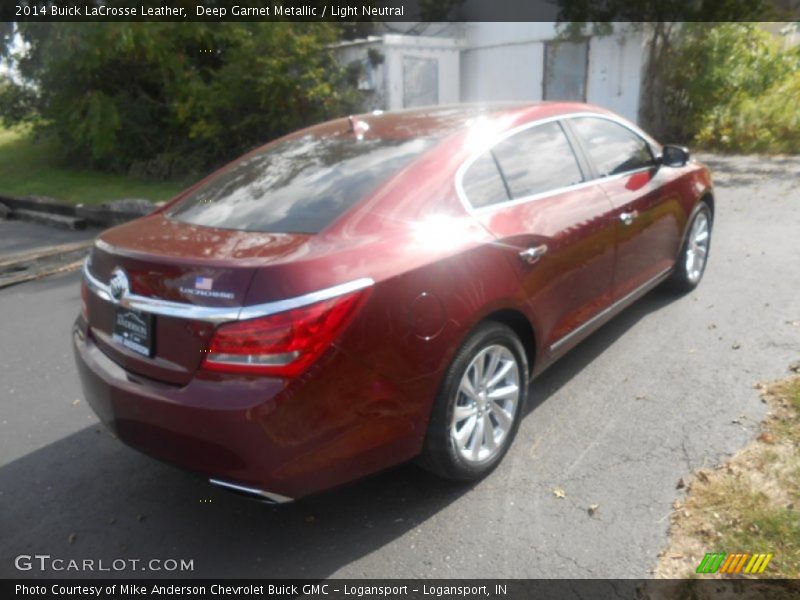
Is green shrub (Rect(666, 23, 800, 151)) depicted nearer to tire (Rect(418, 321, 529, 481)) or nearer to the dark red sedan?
the dark red sedan

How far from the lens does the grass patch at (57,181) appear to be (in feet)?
42.2

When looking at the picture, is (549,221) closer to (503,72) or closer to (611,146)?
(611,146)

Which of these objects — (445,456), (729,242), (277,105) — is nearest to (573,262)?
(445,456)

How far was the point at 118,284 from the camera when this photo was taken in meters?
2.93

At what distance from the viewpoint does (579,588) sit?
104 inches

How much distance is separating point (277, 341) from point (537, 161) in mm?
1997

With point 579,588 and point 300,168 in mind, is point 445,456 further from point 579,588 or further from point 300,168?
point 300,168

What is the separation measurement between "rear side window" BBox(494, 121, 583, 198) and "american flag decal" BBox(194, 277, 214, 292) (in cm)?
167

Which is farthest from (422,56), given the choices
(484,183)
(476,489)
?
(476,489)

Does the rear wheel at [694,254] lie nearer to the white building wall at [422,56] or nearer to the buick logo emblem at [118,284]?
the buick logo emblem at [118,284]

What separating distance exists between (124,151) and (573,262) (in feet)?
44.7

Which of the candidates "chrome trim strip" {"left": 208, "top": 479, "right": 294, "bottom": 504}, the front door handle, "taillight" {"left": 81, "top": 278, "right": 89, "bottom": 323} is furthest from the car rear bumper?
the front door handle

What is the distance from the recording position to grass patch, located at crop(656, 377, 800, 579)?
271cm

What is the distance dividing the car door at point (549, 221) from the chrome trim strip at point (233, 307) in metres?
0.95
